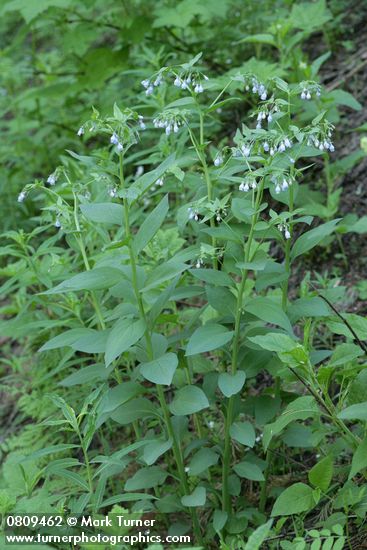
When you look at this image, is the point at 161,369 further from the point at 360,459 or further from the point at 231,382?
the point at 360,459

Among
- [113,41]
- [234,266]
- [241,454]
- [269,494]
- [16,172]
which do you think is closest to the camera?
[234,266]

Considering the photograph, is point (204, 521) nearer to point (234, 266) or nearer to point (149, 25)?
point (234, 266)

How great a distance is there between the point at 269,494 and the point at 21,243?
5.08 feet

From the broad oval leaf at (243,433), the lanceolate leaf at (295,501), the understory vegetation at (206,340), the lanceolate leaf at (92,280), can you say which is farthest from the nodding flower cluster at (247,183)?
the lanceolate leaf at (295,501)

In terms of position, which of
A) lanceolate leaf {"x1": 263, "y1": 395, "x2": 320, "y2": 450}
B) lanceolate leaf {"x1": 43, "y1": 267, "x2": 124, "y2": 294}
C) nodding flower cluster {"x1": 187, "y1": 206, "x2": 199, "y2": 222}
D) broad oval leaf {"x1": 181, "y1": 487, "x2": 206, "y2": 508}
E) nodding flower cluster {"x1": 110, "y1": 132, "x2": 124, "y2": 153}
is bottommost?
broad oval leaf {"x1": 181, "y1": 487, "x2": 206, "y2": 508}

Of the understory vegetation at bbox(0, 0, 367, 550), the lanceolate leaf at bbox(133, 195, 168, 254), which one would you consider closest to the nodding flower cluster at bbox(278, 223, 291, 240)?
the understory vegetation at bbox(0, 0, 367, 550)

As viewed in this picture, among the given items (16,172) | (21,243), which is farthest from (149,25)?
(21,243)

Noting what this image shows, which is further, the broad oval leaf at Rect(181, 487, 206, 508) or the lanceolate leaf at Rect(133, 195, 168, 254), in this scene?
the broad oval leaf at Rect(181, 487, 206, 508)

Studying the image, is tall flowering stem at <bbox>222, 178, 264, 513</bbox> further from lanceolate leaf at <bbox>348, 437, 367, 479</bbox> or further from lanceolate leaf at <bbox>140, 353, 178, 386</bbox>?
lanceolate leaf at <bbox>348, 437, 367, 479</bbox>

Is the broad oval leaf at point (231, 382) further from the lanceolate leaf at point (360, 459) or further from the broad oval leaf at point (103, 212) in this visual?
the broad oval leaf at point (103, 212)

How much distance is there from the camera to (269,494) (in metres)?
2.84

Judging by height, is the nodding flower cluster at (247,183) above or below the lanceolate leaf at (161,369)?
above

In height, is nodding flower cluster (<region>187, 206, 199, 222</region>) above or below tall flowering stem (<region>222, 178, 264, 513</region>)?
above

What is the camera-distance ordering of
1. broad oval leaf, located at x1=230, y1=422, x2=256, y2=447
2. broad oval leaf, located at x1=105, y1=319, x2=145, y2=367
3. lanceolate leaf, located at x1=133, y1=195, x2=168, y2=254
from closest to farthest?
broad oval leaf, located at x1=105, y1=319, x2=145, y2=367 < lanceolate leaf, located at x1=133, y1=195, x2=168, y2=254 < broad oval leaf, located at x1=230, y1=422, x2=256, y2=447
